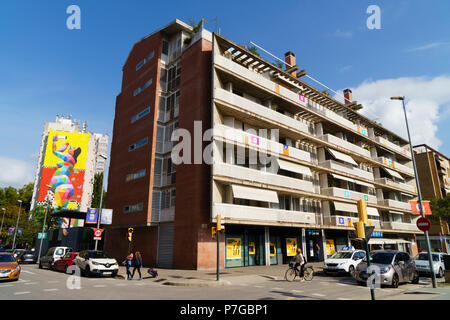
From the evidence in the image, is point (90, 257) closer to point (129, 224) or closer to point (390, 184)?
point (129, 224)

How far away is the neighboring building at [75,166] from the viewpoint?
7838 centimetres

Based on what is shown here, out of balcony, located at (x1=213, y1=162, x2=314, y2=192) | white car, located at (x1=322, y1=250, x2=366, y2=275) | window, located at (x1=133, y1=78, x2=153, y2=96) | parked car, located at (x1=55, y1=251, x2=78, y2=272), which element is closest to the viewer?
white car, located at (x1=322, y1=250, x2=366, y2=275)

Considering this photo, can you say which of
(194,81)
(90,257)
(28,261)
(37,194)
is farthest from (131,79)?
(37,194)

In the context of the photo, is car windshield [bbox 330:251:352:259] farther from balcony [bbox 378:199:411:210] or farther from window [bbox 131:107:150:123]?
balcony [bbox 378:199:411:210]

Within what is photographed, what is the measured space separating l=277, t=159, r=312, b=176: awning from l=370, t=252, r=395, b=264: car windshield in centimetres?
1165

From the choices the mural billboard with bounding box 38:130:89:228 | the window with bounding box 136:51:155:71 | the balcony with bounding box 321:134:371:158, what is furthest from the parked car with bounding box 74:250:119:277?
the mural billboard with bounding box 38:130:89:228

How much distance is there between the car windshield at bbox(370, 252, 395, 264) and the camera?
1401 centimetres

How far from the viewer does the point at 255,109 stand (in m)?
24.8

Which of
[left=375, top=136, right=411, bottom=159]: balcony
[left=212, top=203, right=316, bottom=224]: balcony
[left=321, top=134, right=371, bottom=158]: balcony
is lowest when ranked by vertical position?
[left=212, top=203, right=316, bottom=224]: balcony

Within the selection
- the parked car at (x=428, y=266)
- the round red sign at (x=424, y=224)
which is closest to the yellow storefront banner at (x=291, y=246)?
the parked car at (x=428, y=266)

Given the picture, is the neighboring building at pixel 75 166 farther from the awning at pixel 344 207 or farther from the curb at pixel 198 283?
the curb at pixel 198 283

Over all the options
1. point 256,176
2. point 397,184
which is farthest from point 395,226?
point 256,176
